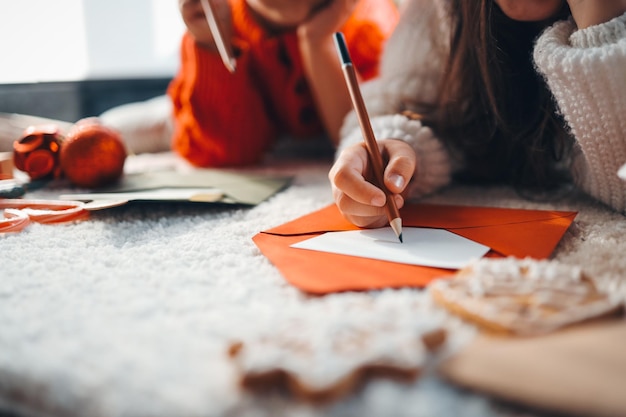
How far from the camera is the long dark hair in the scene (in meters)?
0.56

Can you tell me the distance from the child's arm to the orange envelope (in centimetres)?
32

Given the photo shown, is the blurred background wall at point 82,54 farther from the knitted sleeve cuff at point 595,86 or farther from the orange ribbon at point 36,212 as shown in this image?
the knitted sleeve cuff at point 595,86

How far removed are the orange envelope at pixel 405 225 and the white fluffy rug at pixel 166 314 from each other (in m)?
0.01

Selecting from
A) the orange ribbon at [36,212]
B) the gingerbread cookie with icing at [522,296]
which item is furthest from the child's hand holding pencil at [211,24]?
the gingerbread cookie with icing at [522,296]

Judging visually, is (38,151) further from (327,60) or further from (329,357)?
(329,357)

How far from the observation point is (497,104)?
0.58 metres

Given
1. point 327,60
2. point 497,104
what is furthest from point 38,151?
point 497,104

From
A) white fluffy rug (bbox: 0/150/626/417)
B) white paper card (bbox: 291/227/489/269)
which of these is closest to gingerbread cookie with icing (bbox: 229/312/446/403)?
white fluffy rug (bbox: 0/150/626/417)

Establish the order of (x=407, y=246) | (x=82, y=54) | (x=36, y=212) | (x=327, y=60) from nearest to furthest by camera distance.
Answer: (x=407, y=246), (x=36, y=212), (x=327, y=60), (x=82, y=54)

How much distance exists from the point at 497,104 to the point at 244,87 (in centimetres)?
43

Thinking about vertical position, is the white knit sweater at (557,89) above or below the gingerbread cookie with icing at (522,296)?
above

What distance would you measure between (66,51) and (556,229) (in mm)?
1191

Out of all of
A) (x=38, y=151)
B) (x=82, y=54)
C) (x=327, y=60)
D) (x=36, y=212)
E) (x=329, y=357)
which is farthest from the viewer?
(x=82, y=54)

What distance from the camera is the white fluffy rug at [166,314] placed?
216 mm
